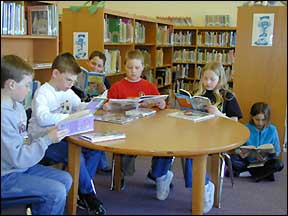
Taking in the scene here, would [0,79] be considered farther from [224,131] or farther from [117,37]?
[117,37]

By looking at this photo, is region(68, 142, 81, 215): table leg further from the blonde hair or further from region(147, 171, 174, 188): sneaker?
the blonde hair

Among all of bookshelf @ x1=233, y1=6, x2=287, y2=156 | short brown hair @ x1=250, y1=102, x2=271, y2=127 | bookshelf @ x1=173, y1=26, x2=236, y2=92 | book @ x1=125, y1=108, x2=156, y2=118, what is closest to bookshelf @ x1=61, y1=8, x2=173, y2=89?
bookshelf @ x1=173, y1=26, x2=236, y2=92

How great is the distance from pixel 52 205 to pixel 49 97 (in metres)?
0.71

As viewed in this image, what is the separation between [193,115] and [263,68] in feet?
3.91

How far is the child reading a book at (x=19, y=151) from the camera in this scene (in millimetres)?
1571

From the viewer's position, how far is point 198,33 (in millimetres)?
7301

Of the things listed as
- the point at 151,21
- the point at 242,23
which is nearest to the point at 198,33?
the point at 151,21

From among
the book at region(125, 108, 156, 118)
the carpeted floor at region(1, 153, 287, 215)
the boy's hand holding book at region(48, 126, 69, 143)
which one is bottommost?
the carpeted floor at region(1, 153, 287, 215)

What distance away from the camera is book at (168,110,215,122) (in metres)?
2.37

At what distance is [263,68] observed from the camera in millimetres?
3342

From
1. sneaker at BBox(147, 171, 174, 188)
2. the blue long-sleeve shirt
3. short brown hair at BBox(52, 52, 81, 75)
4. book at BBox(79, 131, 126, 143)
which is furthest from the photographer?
the blue long-sleeve shirt

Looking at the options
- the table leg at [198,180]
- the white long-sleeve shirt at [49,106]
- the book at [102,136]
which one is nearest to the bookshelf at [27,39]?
the white long-sleeve shirt at [49,106]

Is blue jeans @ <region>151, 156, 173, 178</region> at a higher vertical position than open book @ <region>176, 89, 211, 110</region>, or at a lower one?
lower

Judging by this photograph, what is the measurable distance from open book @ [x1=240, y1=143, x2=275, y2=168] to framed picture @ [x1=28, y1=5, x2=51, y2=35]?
1.98m
